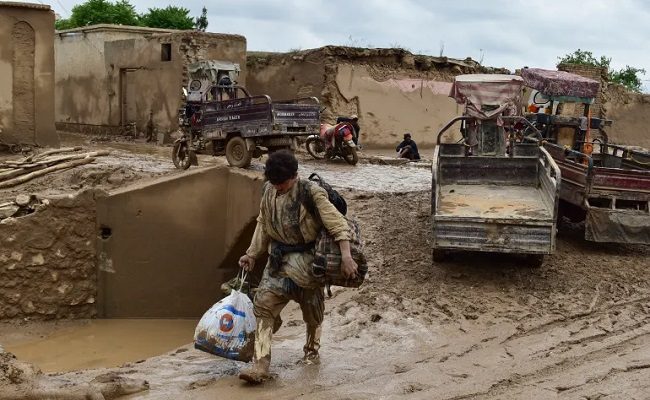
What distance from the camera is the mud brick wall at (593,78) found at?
2123cm

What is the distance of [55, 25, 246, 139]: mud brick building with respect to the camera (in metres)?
19.7

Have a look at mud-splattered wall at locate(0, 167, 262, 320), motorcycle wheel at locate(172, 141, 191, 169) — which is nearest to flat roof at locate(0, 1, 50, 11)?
motorcycle wheel at locate(172, 141, 191, 169)

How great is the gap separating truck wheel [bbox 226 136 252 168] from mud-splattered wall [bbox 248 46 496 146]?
6.74m

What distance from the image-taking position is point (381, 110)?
2092cm

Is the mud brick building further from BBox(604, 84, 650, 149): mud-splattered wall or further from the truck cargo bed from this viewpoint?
BBox(604, 84, 650, 149): mud-splattered wall

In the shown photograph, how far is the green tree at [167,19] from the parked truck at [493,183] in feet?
111

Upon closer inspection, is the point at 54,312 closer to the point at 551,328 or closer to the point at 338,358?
the point at 338,358

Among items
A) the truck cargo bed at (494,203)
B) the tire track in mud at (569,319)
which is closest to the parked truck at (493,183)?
the truck cargo bed at (494,203)

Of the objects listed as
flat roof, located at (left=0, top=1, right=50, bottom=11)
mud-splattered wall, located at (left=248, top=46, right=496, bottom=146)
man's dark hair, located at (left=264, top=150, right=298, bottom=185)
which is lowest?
man's dark hair, located at (left=264, top=150, right=298, bottom=185)

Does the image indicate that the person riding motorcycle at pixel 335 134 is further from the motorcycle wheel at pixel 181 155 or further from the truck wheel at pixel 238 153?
the motorcycle wheel at pixel 181 155

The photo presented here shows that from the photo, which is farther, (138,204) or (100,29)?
(100,29)

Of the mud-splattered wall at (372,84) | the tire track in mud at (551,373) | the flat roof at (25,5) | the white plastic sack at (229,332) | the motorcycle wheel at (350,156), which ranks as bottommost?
the tire track in mud at (551,373)

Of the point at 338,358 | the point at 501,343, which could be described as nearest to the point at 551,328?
the point at 501,343

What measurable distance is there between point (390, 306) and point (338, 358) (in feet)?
4.54
